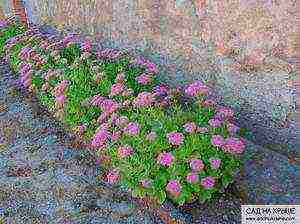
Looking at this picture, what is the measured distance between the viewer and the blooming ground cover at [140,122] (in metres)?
3.64

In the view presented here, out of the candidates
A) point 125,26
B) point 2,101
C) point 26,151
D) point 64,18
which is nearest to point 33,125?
point 26,151

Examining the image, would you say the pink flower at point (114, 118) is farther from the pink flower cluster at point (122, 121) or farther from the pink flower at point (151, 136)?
the pink flower at point (151, 136)

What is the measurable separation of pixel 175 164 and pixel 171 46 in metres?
1.78

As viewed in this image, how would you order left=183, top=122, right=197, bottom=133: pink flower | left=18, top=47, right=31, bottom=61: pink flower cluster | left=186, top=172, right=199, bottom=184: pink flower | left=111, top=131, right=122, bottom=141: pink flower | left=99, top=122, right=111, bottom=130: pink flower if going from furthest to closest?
left=18, top=47, right=31, bottom=61: pink flower cluster, left=99, top=122, right=111, bottom=130: pink flower, left=111, top=131, right=122, bottom=141: pink flower, left=183, top=122, right=197, bottom=133: pink flower, left=186, top=172, right=199, bottom=184: pink flower

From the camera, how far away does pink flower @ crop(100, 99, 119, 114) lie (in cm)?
439

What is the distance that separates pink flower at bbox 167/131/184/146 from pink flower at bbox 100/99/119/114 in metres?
0.75

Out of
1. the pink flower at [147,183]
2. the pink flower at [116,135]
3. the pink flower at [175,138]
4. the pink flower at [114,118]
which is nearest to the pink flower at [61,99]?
the pink flower at [114,118]

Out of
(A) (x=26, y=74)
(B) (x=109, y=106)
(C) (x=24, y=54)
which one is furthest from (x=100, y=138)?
(C) (x=24, y=54)

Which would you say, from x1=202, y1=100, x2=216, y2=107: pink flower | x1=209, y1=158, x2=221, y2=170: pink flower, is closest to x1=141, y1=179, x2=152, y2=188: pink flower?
x1=209, y1=158, x2=221, y2=170: pink flower

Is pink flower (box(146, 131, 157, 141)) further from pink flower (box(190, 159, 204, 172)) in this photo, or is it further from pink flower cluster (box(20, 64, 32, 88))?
pink flower cluster (box(20, 64, 32, 88))

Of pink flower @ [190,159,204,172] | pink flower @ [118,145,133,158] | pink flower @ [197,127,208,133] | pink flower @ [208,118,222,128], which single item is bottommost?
pink flower @ [118,145,133,158]

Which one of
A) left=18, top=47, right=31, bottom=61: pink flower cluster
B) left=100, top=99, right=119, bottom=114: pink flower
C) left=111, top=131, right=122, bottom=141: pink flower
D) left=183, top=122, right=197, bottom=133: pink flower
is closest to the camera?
left=183, top=122, right=197, bottom=133: pink flower

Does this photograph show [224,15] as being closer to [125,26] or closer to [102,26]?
[125,26]

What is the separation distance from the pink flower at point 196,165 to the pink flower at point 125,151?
467 millimetres
